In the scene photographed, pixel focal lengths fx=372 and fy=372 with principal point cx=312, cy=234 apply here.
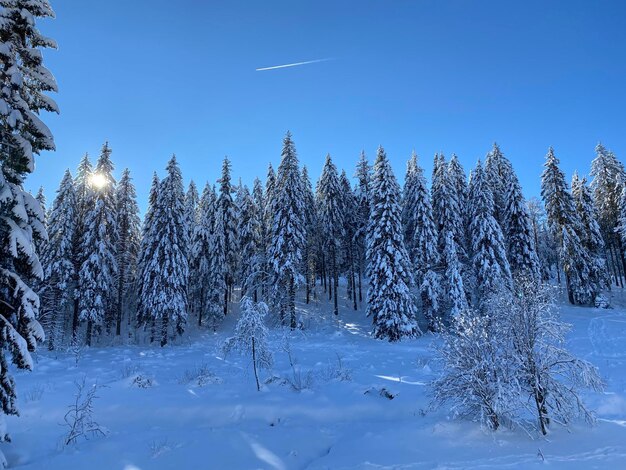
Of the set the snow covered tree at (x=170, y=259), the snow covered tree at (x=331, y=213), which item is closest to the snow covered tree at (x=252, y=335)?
the snow covered tree at (x=170, y=259)

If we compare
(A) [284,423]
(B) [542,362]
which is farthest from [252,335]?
(B) [542,362]

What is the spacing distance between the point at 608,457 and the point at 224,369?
15207 mm

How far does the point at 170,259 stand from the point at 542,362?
2856 cm

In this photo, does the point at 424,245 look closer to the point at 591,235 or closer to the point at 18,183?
the point at 591,235

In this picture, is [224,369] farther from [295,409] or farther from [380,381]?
[380,381]

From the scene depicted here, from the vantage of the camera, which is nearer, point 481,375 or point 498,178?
point 481,375

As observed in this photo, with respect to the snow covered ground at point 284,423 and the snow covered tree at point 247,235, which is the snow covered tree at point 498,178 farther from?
the snow covered tree at point 247,235

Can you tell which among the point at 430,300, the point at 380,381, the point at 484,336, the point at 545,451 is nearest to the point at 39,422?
the point at 380,381

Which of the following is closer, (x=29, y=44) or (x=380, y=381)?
(x=29, y=44)

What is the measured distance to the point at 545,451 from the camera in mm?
9836

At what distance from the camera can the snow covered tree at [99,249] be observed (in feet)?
98.7

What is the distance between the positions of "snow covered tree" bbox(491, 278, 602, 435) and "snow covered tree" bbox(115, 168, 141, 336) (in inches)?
1286

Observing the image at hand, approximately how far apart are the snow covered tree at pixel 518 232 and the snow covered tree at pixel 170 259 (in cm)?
3031

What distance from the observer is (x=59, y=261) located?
29.6m
